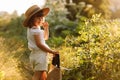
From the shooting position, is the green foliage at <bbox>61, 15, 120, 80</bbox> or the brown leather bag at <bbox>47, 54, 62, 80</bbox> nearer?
the brown leather bag at <bbox>47, 54, 62, 80</bbox>

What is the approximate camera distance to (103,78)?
9078mm

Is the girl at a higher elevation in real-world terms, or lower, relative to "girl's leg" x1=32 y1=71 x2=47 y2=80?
higher

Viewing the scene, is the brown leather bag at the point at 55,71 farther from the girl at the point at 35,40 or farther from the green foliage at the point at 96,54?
the green foliage at the point at 96,54

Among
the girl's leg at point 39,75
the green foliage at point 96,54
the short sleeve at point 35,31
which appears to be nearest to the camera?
the short sleeve at point 35,31

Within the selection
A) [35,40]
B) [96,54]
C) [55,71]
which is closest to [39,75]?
[55,71]

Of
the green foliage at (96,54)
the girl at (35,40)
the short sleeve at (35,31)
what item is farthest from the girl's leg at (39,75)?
the green foliage at (96,54)

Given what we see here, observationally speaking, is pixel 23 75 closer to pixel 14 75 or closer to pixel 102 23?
pixel 14 75

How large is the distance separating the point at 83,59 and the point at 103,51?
1.80ft

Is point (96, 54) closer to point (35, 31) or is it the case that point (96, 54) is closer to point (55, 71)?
point (55, 71)

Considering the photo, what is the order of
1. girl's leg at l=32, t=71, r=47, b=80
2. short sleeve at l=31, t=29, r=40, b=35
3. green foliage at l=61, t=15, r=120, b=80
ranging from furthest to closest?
green foliage at l=61, t=15, r=120, b=80
girl's leg at l=32, t=71, r=47, b=80
short sleeve at l=31, t=29, r=40, b=35

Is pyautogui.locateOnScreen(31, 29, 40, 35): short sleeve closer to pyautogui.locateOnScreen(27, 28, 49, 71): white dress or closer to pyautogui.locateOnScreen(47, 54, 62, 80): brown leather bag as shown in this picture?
pyautogui.locateOnScreen(27, 28, 49, 71): white dress

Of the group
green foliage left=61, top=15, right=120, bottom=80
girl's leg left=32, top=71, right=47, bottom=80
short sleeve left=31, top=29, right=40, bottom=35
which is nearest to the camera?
short sleeve left=31, top=29, right=40, bottom=35

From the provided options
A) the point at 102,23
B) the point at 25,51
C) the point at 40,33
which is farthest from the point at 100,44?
the point at 25,51

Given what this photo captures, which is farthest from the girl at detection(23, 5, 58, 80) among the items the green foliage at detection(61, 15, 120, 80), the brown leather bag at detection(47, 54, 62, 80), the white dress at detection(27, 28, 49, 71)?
the green foliage at detection(61, 15, 120, 80)
